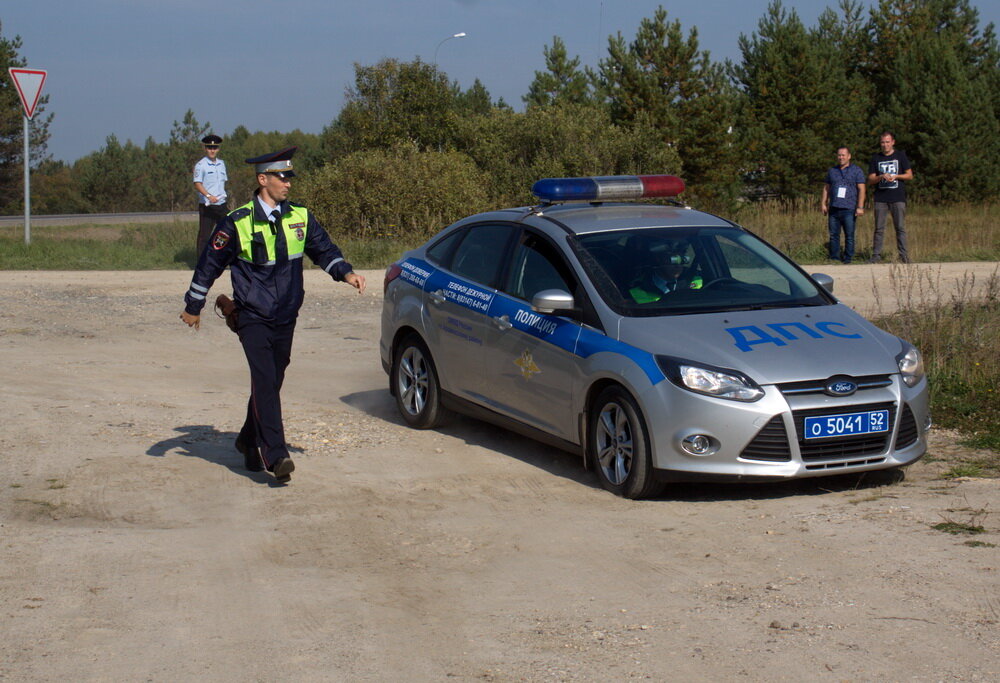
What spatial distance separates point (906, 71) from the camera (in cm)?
4459

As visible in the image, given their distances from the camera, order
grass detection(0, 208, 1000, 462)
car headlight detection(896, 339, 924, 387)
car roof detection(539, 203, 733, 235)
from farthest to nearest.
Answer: grass detection(0, 208, 1000, 462)
car roof detection(539, 203, 733, 235)
car headlight detection(896, 339, 924, 387)

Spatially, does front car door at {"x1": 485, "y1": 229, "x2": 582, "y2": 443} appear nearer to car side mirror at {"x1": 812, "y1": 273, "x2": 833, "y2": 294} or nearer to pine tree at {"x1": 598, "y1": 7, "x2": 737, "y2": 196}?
car side mirror at {"x1": 812, "y1": 273, "x2": 833, "y2": 294}

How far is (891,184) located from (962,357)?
966 cm

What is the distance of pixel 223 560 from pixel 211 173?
12.9m

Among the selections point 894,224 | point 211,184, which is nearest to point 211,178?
point 211,184

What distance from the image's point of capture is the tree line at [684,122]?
84.6ft

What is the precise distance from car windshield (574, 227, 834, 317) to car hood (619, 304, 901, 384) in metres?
0.18

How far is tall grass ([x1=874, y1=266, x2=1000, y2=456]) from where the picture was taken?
320 inches

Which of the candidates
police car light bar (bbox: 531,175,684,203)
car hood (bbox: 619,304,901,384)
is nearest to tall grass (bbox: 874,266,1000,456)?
car hood (bbox: 619,304,901,384)

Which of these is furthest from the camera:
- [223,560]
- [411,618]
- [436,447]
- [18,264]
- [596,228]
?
[18,264]

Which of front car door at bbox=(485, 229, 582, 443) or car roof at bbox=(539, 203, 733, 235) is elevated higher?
car roof at bbox=(539, 203, 733, 235)

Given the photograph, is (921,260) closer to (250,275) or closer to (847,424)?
(847,424)

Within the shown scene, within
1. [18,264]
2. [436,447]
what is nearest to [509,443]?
[436,447]

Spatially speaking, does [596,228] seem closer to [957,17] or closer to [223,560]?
[223,560]
